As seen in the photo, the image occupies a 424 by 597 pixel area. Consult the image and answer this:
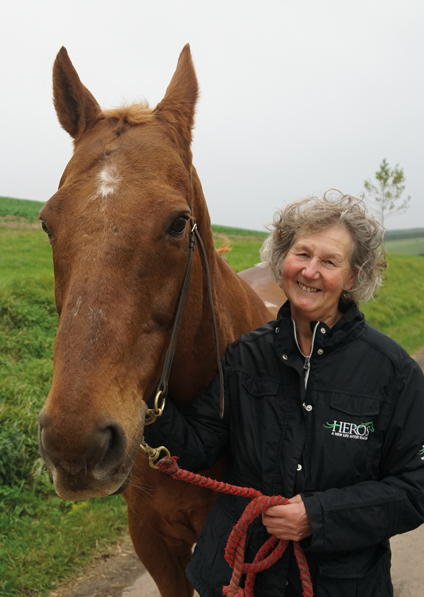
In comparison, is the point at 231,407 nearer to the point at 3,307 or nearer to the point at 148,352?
the point at 148,352

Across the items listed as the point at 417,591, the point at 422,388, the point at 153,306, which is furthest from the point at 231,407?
the point at 417,591

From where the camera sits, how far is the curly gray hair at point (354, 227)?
204 centimetres

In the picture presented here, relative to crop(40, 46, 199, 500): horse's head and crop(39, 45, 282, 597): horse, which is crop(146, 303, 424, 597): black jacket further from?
crop(40, 46, 199, 500): horse's head

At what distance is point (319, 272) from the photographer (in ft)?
6.43

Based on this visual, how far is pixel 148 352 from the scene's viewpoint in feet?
5.59

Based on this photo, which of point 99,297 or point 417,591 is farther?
point 417,591

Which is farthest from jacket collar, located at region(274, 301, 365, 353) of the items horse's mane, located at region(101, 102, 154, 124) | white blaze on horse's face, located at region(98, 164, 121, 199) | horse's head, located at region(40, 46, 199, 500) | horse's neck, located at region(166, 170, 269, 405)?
horse's mane, located at region(101, 102, 154, 124)

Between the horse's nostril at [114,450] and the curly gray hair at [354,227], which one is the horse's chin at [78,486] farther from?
the curly gray hair at [354,227]

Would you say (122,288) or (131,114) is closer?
(122,288)

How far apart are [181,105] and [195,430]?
1512 millimetres

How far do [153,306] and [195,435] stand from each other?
67cm

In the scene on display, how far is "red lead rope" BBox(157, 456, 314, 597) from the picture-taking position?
1771mm

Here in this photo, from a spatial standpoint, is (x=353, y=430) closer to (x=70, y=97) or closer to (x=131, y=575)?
(x=70, y=97)

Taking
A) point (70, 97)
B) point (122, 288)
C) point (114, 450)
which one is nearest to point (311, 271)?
point (122, 288)
